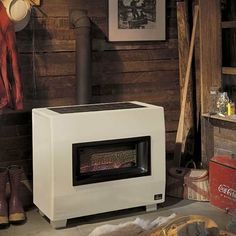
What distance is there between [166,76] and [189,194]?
120 cm

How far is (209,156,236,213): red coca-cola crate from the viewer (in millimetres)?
3601

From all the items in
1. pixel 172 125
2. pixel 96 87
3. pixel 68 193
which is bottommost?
pixel 68 193

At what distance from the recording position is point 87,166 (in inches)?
135

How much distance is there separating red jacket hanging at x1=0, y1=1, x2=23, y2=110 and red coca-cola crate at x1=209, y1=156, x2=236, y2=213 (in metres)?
1.60

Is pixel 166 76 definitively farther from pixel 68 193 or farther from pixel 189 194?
pixel 68 193

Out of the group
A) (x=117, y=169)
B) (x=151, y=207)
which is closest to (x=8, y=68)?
(x=117, y=169)

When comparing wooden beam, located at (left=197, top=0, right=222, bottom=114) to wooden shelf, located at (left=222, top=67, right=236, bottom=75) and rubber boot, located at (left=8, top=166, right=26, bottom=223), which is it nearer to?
wooden shelf, located at (left=222, top=67, right=236, bottom=75)

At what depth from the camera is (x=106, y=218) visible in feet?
11.6

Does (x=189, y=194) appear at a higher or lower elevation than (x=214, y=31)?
lower

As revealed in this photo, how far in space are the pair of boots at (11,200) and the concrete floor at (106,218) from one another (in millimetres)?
64

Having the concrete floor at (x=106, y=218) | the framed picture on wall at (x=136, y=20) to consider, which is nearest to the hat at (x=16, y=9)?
the framed picture on wall at (x=136, y=20)

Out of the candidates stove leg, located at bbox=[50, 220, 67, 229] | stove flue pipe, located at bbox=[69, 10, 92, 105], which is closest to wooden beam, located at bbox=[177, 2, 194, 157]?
stove flue pipe, located at bbox=[69, 10, 92, 105]

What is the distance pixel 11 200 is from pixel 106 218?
2.36 ft

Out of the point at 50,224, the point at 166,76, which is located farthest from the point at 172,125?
the point at 50,224
